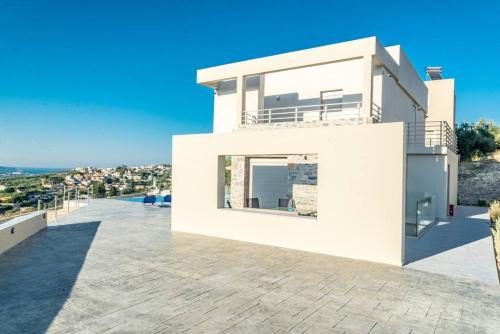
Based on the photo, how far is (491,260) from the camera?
8.39m

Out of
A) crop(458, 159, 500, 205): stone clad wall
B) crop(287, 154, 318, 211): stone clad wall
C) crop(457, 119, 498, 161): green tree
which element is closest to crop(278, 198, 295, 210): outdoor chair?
crop(287, 154, 318, 211): stone clad wall

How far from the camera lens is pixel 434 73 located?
25266mm

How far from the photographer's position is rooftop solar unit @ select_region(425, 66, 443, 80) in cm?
2503

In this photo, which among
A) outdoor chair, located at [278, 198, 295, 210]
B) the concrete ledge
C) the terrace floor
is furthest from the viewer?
outdoor chair, located at [278, 198, 295, 210]

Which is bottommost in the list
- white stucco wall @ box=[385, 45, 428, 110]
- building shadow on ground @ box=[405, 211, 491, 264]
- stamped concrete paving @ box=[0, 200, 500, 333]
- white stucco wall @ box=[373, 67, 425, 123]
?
building shadow on ground @ box=[405, 211, 491, 264]

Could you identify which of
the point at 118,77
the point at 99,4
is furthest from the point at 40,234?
the point at 118,77

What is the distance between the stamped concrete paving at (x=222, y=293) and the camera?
4613 millimetres

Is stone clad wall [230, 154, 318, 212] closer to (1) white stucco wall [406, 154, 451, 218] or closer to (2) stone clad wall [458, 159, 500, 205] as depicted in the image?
(1) white stucco wall [406, 154, 451, 218]

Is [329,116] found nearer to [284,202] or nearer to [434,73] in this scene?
[284,202]

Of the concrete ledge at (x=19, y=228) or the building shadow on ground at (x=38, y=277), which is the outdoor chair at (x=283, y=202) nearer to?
the building shadow on ground at (x=38, y=277)

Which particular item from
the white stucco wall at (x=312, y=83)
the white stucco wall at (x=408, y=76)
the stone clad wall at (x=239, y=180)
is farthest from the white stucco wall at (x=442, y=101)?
the stone clad wall at (x=239, y=180)

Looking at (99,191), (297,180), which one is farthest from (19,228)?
(99,191)

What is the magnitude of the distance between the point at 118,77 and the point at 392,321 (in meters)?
34.6

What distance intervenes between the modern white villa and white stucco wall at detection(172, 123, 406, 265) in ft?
0.09
